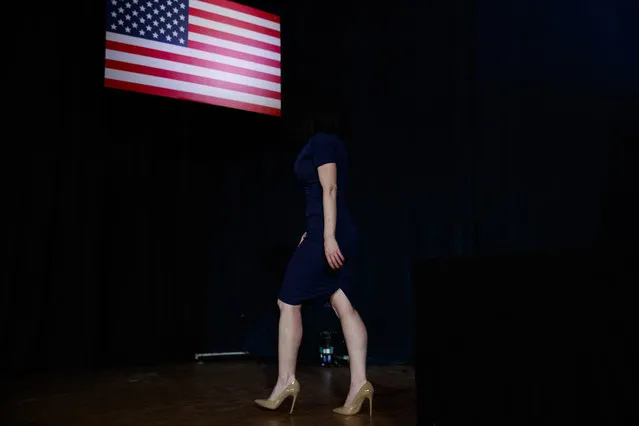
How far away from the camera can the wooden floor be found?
224 centimetres

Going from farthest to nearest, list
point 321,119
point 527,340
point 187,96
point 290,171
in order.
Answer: point 290,171
point 187,96
point 321,119
point 527,340

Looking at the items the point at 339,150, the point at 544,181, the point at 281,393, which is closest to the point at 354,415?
the point at 281,393

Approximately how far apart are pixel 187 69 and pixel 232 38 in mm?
437

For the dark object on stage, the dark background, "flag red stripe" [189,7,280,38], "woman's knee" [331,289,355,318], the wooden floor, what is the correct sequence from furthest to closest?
"flag red stripe" [189,7,280,38] < the dark background < "woman's knee" [331,289,355,318] < the wooden floor < the dark object on stage

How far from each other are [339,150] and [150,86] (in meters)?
1.93

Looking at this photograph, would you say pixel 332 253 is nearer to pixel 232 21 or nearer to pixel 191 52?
pixel 191 52

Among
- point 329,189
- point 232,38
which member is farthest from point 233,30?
point 329,189

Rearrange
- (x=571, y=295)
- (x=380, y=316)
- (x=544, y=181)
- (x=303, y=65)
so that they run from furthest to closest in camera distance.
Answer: (x=303, y=65)
(x=380, y=316)
(x=544, y=181)
(x=571, y=295)

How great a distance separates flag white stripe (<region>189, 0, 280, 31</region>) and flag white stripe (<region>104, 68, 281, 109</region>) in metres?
0.53

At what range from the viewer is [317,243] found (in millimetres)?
2361

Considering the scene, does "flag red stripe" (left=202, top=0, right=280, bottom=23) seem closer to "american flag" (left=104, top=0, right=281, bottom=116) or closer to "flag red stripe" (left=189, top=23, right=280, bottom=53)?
"american flag" (left=104, top=0, right=281, bottom=116)

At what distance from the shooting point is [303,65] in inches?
181

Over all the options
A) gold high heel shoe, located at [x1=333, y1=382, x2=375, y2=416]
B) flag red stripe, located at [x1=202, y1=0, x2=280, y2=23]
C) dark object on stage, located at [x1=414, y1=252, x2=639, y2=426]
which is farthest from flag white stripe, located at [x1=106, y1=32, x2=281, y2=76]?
dark object on stage, located at [x1=414, y1=252, x2=639, y2=426]

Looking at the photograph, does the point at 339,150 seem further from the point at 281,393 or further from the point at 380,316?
the point at 380,316
